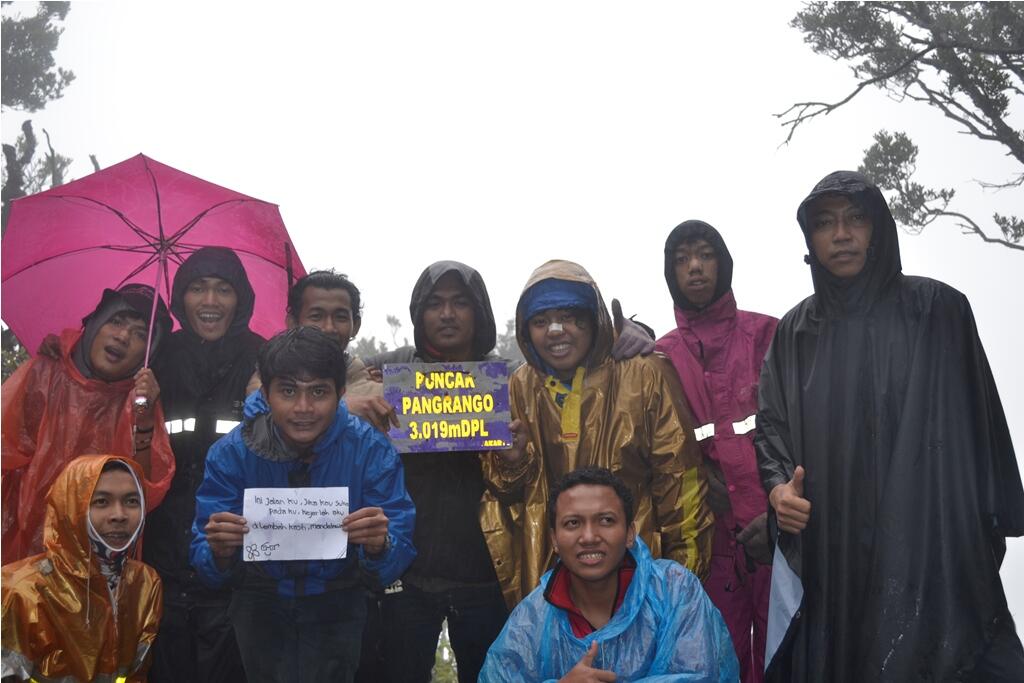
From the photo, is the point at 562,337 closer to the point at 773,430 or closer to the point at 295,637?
the point at 773,430

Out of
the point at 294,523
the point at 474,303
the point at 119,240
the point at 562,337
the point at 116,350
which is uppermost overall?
the point at 119,240

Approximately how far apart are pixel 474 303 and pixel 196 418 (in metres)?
1.51

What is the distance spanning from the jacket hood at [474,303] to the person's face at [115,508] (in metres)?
1.54

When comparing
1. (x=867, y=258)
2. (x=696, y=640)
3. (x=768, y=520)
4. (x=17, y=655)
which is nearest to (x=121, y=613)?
(x=17, y=655)

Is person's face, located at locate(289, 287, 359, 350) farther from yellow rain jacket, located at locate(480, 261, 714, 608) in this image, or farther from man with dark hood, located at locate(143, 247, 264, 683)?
yellow rain jacket, located at locate(480, 261, 714, 608)

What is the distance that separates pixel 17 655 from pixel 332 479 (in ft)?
5.05

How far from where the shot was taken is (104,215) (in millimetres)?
5535

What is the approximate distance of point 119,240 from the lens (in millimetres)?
5547

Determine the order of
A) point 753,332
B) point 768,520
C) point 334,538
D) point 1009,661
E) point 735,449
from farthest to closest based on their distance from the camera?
point 753,332 < point 735,449 < point 768,520 < point 334,538 < point 1009,661

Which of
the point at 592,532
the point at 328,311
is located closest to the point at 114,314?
the point at 328,311

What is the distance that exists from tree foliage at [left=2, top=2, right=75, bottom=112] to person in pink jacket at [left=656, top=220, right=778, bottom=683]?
1252 centimetres

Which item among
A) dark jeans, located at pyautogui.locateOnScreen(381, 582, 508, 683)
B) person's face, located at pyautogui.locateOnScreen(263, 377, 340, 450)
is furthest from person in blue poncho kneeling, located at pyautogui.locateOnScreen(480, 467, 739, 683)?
person's face, located at pyautogui.locateOnScreen(263, 377, 340, 450)

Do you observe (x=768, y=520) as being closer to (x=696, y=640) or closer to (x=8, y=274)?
(x=696, y=640)

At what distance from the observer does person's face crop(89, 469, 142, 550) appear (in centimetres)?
453
